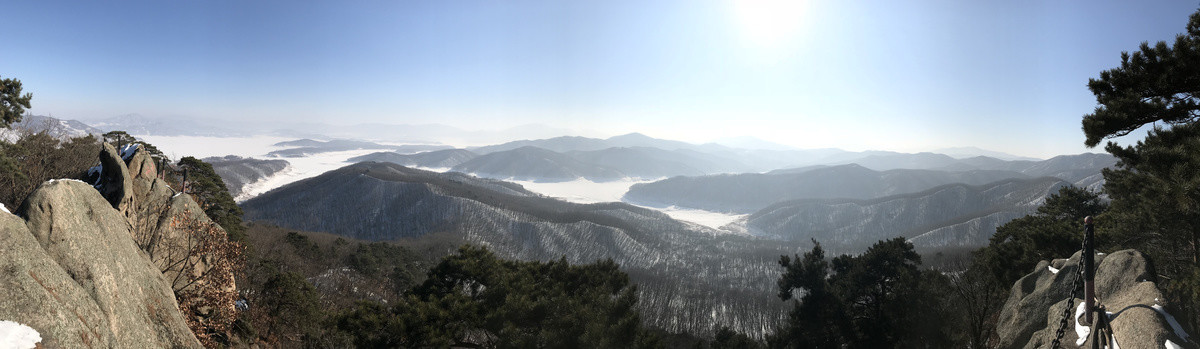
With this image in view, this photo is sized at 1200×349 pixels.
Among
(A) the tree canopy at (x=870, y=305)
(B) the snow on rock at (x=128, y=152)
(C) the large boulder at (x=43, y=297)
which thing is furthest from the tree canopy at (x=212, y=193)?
(A) the tree canopy at (x=870, y=305)

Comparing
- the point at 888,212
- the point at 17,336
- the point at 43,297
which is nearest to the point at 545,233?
the point at 43,297

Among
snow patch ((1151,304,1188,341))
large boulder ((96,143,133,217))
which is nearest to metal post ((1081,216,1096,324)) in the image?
snow patch ((1151,304,1188,341))

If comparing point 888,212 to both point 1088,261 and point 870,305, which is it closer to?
point 870,305

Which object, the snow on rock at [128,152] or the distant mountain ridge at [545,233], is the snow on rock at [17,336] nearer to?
the snow on rock at [128,152]

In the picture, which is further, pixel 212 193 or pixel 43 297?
pixel 212 193

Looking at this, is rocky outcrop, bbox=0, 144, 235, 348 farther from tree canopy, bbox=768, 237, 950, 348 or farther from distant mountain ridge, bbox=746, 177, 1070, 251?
distant mountain ridge, bbox=746, 177, 1070, 251
